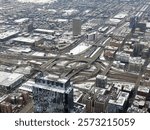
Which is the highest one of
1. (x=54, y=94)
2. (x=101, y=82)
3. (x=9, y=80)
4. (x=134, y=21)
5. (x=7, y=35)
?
(x=134, y=21)

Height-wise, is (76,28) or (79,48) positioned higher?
(76,28)

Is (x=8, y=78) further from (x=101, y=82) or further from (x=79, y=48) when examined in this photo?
(x=79, y=48)

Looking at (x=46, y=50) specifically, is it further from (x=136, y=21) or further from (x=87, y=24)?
(x=136, y=21)

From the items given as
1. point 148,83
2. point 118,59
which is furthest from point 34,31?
point 148,83

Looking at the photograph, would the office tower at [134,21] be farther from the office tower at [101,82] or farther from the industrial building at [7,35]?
the office tower at [101,82]

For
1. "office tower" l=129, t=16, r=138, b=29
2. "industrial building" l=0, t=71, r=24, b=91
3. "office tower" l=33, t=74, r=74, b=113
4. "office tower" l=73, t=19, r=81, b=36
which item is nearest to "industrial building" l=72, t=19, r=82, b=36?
"office tower" l=73, t=19, r=81, b=36

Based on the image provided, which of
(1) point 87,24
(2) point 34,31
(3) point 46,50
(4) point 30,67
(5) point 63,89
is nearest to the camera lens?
(5) point 63,89

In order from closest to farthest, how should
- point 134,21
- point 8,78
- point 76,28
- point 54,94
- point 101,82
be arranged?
point 54,94 < point 101,82 < point 8,78 < point 76,28 < point 134,21

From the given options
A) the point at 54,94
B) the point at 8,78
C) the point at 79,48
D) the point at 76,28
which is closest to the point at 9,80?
the point at 8,78
